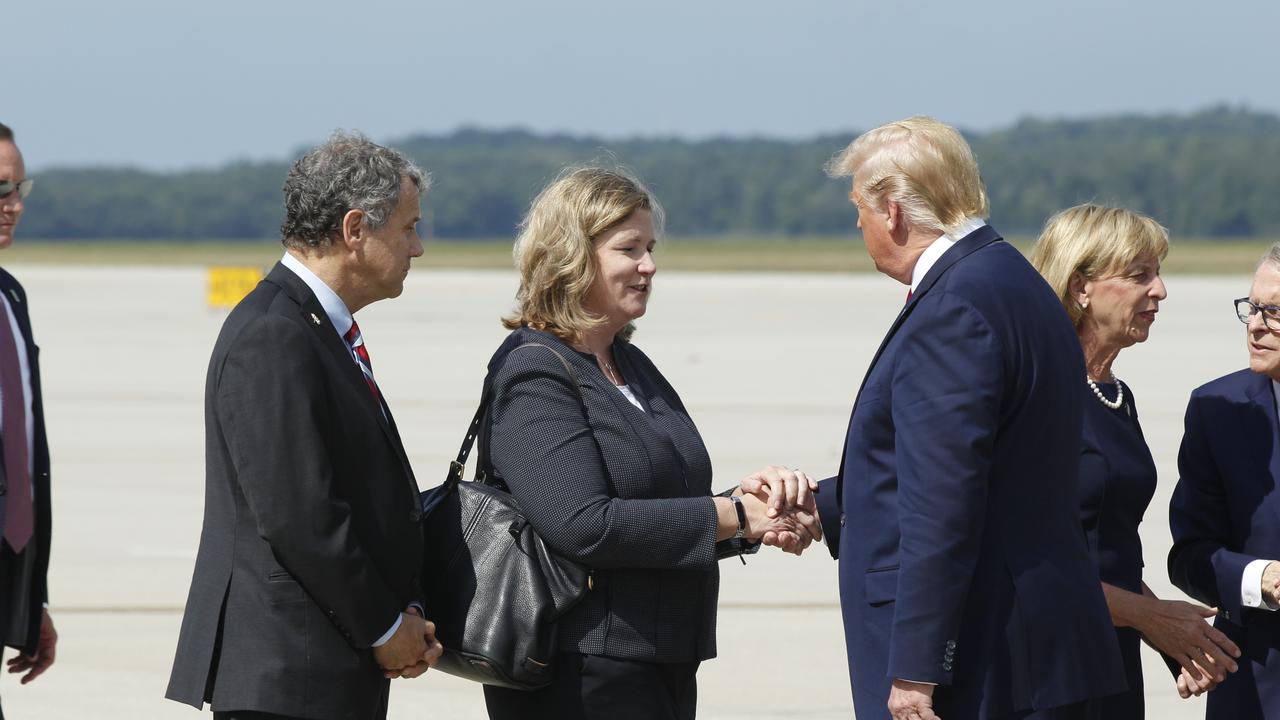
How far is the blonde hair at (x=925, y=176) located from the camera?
3.55m

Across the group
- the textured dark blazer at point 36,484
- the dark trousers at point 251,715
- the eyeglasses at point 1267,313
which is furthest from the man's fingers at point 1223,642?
the textured dark blazer at point 36,484

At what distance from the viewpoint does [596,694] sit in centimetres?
383

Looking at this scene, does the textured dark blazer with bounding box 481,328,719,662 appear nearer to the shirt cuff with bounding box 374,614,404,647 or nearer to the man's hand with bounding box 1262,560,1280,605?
the shirt cuff with bounding box 374,614,404,647

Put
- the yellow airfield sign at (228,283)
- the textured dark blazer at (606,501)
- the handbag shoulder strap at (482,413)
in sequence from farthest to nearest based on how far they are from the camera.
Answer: the yellow airfield sign at (228,283), the handbag shoulder strap at (482,413), the textured dark blazer at (606,501)

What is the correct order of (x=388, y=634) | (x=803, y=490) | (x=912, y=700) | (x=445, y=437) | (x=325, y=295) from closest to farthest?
(x=912, y=700)
(x=388, y=634)
(x=325, y=295)
(x=803, y=490)
(x=445, y=437)

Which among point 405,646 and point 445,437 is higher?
point 405,646

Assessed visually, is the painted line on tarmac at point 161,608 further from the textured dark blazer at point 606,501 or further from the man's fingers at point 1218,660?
the textured dark blazer at point 606,501

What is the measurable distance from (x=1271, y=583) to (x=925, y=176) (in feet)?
5.11

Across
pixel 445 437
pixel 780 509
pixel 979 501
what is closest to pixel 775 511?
pixel 780 509

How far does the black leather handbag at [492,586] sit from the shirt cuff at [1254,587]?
1.83 m

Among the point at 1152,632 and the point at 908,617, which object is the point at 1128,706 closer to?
the point at 1152,632

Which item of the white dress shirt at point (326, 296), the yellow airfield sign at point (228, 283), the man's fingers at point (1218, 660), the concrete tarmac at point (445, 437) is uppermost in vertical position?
the white dress shirt at point (326, 296)

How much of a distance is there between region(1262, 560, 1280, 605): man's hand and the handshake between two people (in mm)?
1218

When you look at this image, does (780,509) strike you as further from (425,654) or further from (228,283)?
(228,283)
